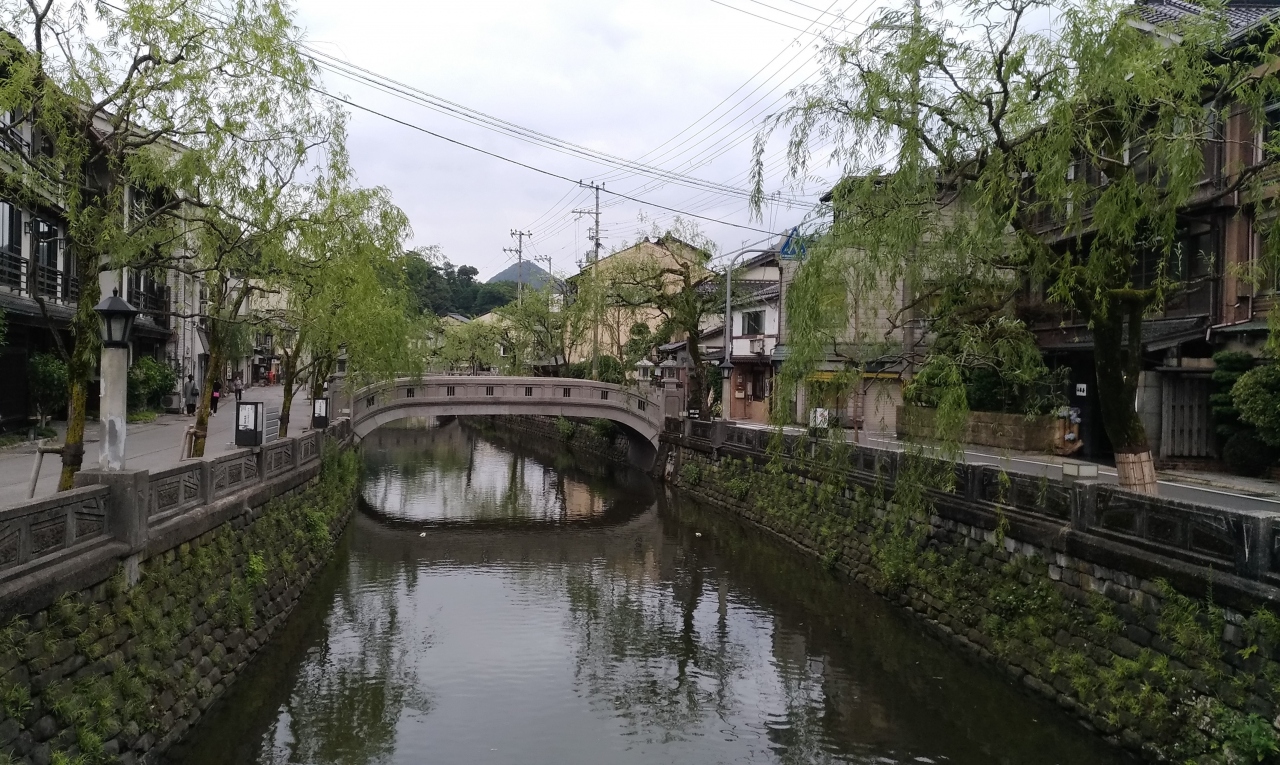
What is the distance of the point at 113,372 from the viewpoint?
33.0 feet

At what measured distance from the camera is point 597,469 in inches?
1569

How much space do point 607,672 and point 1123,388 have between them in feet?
27.8

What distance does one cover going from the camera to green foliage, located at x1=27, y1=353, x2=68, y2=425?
2044 centimetres

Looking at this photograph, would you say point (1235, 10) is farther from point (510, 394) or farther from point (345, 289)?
point (510, 394)

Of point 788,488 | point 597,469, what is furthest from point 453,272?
point 788,488

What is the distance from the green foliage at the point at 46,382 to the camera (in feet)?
67.1

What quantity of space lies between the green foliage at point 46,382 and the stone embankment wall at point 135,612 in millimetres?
8903

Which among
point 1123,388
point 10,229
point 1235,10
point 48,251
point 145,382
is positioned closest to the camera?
point 1123,388

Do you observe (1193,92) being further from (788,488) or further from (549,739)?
(788,488)

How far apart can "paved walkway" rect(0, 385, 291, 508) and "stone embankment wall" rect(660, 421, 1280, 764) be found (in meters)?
12.5

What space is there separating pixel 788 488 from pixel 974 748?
12784 mm

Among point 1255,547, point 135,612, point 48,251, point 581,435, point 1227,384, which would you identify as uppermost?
point 48,251

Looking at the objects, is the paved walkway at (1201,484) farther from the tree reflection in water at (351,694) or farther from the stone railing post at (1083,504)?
the tree reflection in water at (351,694)

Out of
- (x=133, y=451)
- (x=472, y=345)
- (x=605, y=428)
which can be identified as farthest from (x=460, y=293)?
(x=133, y=451)
